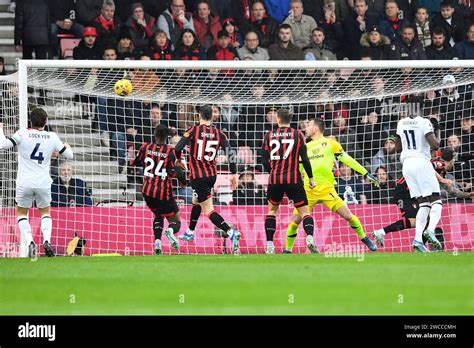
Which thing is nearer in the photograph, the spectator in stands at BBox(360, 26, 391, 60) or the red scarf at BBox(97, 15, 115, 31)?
the red scarf at BBox(97, 15, 115, 31)

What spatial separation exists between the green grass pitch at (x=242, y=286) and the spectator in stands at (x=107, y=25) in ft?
24.5

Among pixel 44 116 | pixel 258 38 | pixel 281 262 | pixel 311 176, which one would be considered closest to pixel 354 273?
pixel 281 262

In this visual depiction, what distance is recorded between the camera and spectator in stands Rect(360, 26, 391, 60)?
71.2 ft

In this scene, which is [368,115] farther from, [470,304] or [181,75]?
[470,304]

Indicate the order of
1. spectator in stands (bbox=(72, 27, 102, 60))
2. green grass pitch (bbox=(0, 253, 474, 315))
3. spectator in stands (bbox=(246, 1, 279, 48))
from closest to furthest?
green grass pitch (bbox=(0, 253, 474, 315))
spectator in stands (bbox=(72, 27, 102, 60))
spectator in stands (bbox=(246, 1, 279, 48))

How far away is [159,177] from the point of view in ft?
55.3

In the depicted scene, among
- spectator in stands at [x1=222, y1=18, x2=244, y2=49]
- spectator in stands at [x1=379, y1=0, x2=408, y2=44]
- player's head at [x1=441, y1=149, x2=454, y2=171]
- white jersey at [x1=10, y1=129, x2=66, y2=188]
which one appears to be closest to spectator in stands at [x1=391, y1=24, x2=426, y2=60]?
spectator in stands at [x1=379, y1=0, x2=408, y2=44]

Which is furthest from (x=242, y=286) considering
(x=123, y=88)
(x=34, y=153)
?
(x=123, y=88)

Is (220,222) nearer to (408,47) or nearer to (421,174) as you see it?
(421,174)

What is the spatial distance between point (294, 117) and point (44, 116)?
6.54 m

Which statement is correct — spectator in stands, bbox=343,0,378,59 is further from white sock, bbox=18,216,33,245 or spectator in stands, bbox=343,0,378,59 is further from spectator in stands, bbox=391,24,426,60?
white sock, bbox=18,216,33,245

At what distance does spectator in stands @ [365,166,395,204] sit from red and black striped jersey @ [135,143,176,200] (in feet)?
12.1

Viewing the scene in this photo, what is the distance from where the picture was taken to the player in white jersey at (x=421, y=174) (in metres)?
15.9

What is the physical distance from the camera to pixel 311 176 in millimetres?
15812
